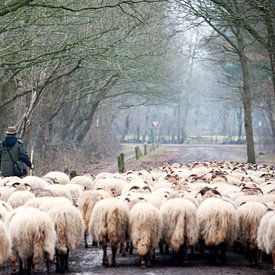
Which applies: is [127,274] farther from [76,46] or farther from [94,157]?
[94,157]

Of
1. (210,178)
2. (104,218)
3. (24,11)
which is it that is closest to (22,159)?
(24,11)

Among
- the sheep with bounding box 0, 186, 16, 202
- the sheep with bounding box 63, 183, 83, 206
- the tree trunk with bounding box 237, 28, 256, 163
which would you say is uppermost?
the tree trunk with bounding box 237, 28, 256, 163

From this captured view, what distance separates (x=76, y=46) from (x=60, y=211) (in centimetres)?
1086

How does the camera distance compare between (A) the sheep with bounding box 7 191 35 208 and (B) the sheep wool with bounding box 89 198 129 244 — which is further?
(A) the sheep with bounding box 7 191 35 208

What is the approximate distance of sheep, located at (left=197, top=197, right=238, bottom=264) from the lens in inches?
452

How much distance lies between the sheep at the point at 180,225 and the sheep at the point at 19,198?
2.92 meters

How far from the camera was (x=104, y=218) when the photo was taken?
38.3 ft

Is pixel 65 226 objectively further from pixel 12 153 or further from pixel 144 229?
pixel 12 153

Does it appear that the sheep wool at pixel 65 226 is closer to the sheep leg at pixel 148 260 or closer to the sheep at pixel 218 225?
the sheep leg at pixel 148 260

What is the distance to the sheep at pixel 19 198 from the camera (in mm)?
13031

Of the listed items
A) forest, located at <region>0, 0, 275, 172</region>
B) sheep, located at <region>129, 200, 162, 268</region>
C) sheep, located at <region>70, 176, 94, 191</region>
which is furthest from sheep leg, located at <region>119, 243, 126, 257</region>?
forest, located at <region>0, 0, 275, 172</region>

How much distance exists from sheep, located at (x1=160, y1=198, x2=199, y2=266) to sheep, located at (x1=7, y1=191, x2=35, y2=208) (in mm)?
2920

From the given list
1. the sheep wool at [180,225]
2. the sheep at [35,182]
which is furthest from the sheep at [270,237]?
the sheep at [35,182]

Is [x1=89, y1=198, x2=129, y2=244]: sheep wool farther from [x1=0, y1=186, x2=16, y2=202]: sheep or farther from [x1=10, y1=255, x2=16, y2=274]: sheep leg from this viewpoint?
[x1=0, y1=186, x2=16, y2=202]: sheep
